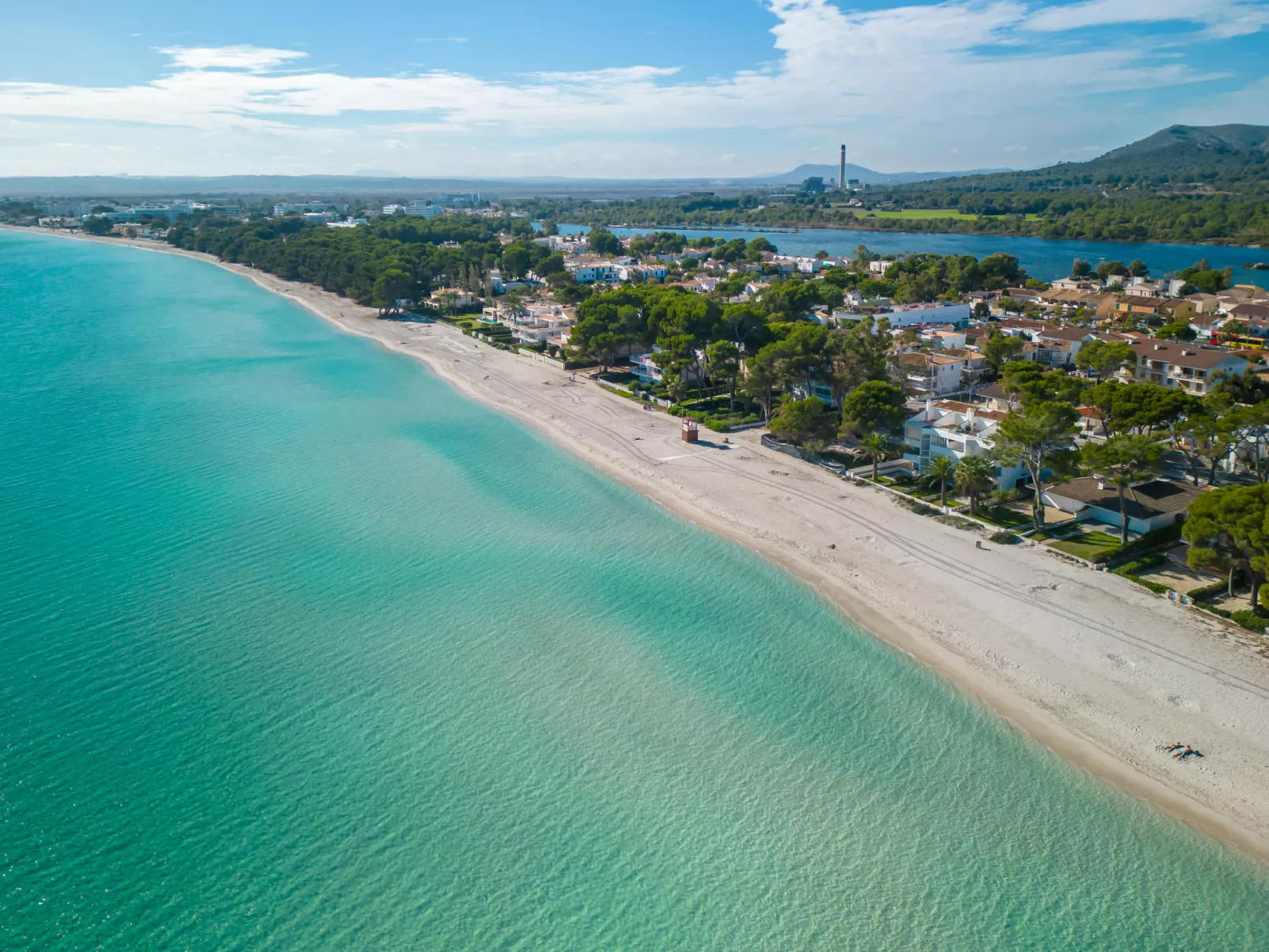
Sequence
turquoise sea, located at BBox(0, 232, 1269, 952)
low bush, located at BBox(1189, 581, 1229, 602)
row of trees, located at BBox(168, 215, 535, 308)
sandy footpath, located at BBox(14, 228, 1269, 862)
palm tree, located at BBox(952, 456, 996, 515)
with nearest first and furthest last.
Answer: turquoise sea, located at BBox(0, 232, 1269, 952) < sandy footpath, located at BBox(14, 228, 1269, 862) < low bush, located at BBox(1189, 581, 1229, 602) < palm tree, located at BBox(952, 456, 996, 515) < row of trees, located at BBox(168, 215, 535, 308)

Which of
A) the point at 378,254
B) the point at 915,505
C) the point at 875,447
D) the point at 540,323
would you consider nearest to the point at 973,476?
the point at 915,505

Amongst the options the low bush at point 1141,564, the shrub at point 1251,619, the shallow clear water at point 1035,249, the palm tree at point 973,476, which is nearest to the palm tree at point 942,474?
the palm tree at point 973,476

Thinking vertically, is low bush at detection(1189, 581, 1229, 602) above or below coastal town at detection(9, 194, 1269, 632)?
below

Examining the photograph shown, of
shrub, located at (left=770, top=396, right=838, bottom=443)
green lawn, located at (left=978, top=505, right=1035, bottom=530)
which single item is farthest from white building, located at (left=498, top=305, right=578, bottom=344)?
green lawn, located at (left=978, top=505, right=1035, bottom=530)

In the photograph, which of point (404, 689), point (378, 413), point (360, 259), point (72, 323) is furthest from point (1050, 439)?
point (72, 323)

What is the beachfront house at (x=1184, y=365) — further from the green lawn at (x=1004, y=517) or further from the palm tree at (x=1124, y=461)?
the green lawn at (x=1004, y=517)

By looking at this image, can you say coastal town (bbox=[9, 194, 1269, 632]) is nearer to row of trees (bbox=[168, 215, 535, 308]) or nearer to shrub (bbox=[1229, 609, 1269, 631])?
shrub (bbox=[1229, 609, 1269, 631])

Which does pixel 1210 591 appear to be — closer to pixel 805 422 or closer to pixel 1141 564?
pixel 1141 564

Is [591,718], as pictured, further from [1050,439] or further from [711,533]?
[1050,439]
